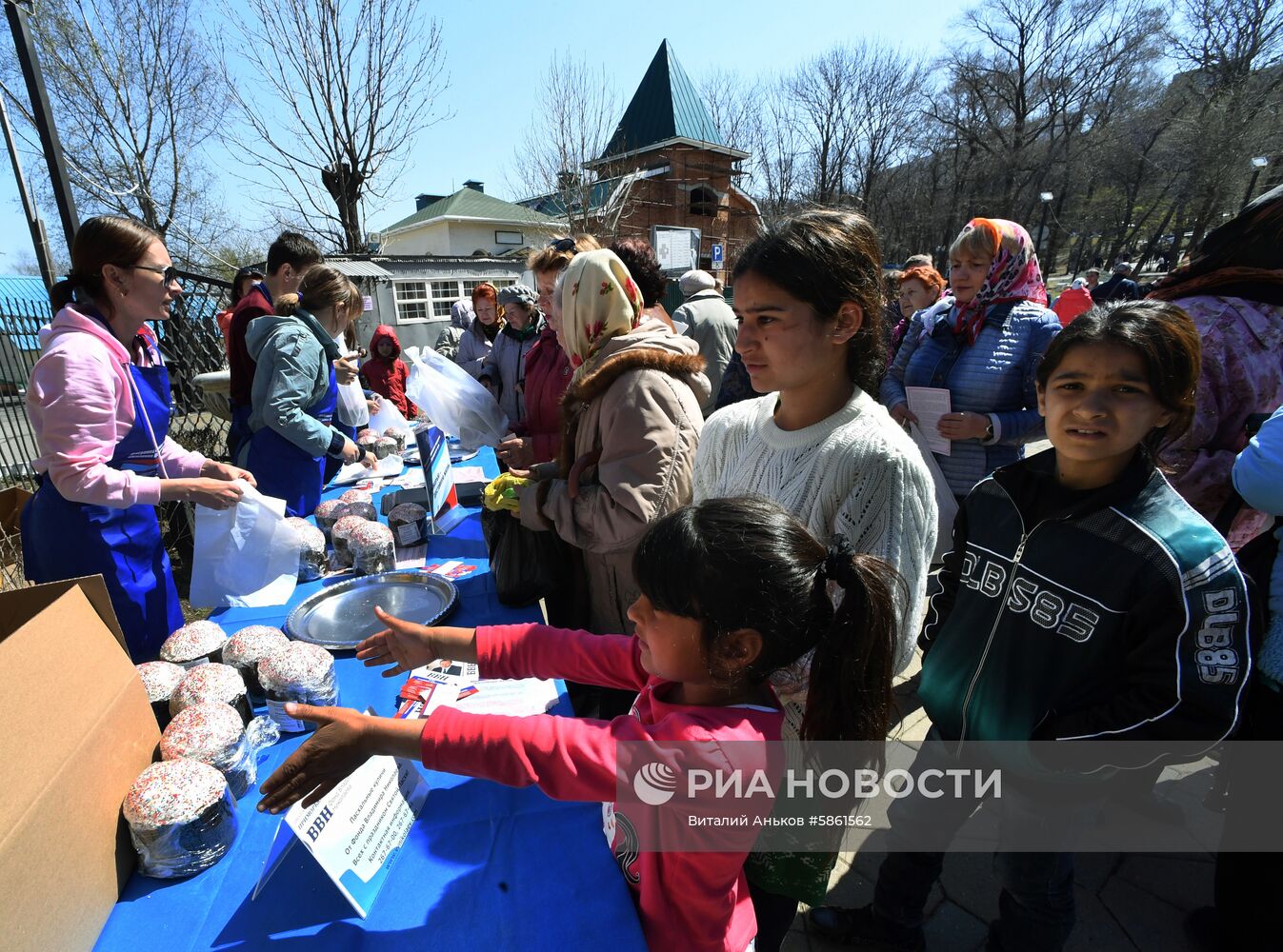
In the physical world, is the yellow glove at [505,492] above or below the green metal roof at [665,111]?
below

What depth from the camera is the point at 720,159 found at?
28.9 m

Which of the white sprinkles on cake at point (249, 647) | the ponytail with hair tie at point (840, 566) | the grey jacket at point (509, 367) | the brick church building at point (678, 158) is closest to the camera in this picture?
the ponytail with hair tie at point (840, 566)

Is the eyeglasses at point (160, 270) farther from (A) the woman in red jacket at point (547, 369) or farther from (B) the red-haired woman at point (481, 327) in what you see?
(B) the red-haired woman at point (481, 327)

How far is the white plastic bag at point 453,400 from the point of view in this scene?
295cm

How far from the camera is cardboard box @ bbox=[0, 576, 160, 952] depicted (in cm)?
81

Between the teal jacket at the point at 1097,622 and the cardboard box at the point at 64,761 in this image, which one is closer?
the cardboard box at the point at 64,761

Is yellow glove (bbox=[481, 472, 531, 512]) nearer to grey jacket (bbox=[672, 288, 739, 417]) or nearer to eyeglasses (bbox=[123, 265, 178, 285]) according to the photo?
eyeglasses (bbox=[123, 265, 178, 285])

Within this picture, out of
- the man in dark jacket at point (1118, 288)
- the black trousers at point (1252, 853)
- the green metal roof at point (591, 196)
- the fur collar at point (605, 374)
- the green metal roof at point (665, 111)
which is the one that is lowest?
the black trousers at point (1252, 853)

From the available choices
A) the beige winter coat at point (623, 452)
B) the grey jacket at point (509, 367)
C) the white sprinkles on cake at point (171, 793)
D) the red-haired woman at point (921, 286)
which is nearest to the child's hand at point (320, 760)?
the white sprinkles on cake at point (171, 793)

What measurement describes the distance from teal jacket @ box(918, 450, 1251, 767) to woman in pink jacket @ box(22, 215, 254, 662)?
7.23ft

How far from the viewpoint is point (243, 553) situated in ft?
6.29

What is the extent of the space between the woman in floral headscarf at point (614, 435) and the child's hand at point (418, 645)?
59 cm

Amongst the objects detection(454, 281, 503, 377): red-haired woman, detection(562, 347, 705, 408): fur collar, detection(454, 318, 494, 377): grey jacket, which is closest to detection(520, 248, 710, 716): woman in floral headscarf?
detection(562, 347, 705, 408): fur collar

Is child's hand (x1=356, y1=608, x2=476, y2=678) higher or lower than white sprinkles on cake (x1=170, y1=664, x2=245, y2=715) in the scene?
higher
